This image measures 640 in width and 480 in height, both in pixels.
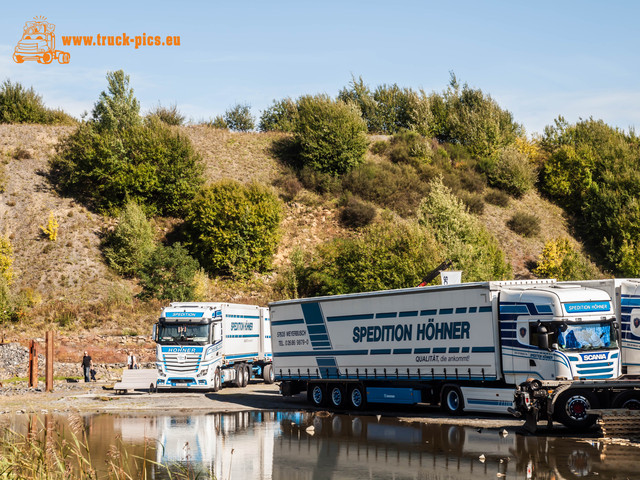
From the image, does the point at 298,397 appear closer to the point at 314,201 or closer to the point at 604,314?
the point at 604,314

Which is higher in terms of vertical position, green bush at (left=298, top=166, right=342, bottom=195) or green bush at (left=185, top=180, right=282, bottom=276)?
green bush at (left=298, top=166, right=342, bottom=195)

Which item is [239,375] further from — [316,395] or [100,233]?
[100,233]

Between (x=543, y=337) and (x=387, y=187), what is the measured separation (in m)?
50.5

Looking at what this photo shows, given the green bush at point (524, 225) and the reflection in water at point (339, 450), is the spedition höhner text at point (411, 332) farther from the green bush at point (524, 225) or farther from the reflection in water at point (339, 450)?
the green bush at point (524, 225)

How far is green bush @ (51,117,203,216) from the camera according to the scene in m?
62.0

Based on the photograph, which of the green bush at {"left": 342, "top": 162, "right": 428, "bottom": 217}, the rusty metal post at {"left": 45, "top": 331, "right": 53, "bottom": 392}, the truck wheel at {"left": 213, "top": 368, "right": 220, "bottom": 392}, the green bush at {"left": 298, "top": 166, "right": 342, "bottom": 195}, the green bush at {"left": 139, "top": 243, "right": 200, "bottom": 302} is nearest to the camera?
the rusty metal post at {"left": 45, "top": 331, "right": 53, "bottom": 392}

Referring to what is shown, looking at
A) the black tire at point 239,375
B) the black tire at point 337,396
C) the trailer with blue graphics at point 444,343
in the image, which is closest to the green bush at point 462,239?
the black tire at point 239,375

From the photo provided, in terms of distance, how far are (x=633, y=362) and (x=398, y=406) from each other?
9100 mm

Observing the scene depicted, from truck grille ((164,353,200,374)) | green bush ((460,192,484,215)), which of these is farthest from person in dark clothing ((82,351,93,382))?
green bush ((460,192,484,215))

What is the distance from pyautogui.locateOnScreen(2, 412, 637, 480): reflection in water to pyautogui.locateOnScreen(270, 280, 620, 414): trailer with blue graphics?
2.15 m

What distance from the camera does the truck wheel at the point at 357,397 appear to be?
25.8 m

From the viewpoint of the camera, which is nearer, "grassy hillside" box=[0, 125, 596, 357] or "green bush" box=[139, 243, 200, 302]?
"grassy hillside" box=[0, 125, 596, 357]

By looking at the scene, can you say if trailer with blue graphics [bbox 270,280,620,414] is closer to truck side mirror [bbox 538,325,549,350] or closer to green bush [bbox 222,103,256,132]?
truck side mirror [bbox 538,325,549,350]

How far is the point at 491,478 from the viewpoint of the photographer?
523 inches
